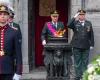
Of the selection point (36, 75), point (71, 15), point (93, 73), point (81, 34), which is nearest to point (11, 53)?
point (93, 73)

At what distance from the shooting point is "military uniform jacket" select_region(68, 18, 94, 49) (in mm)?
13914

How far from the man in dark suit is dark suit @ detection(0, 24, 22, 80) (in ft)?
19.6

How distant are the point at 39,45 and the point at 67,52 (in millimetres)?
4266

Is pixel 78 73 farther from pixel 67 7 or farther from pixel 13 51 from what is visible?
pixel 13 51

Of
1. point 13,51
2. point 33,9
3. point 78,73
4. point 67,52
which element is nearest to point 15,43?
point 13,51

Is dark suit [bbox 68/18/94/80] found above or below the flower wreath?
below

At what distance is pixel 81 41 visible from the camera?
549 inches

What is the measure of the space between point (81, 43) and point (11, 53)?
6.11 meters

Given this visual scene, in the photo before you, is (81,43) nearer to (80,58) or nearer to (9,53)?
(80,58)

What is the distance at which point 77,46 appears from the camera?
13.9 metres

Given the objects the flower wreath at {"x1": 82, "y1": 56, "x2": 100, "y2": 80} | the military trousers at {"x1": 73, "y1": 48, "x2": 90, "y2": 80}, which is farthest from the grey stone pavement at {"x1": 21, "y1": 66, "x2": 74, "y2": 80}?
the flower wreath at {"x1": 82, "y1": 56, "x2": 100, "y2": 80}

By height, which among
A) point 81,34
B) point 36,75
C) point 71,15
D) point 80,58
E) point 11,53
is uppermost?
point 71,15

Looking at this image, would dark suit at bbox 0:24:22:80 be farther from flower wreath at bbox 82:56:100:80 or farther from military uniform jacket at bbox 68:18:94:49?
military uniform jacket at bbox 68:18:94:49

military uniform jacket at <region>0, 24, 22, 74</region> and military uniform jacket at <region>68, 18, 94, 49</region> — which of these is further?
military uniform jacket at <region>68, 18, 94, 49</region>
